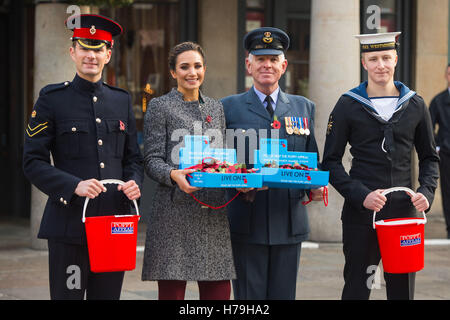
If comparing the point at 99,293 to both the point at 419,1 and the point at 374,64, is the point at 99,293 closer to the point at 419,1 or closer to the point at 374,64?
the point at 374,64

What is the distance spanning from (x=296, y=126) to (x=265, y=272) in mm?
881

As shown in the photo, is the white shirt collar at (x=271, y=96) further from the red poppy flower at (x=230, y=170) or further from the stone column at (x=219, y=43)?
the stone column at (x=219, y=43)

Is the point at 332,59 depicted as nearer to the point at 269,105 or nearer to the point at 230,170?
the point at 269,105

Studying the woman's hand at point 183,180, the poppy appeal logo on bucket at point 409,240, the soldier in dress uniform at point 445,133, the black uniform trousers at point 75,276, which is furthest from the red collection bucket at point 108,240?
the soldier in dress uniform at point 445,133

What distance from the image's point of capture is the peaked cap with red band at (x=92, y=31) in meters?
5.07

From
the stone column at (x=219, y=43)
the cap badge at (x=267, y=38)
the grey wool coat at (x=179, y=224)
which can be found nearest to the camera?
the grey wool coat at (x=179, y=224)

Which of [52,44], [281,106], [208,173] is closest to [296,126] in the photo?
[281,106]

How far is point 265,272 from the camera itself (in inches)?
209

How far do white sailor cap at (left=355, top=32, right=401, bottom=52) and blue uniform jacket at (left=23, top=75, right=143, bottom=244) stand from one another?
1.54 metres

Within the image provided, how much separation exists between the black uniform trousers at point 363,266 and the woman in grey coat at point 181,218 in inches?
30.5

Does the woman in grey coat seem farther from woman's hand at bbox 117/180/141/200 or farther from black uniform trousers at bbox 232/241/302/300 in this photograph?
woman's hand at bbox 117/180/141/200

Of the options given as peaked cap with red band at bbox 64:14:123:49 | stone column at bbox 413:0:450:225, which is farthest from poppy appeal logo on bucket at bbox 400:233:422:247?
stone column at bbox 413:0:450:225

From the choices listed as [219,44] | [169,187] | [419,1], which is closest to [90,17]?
[169,187]

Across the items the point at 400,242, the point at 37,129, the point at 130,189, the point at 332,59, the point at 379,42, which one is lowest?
the point at 400,242
